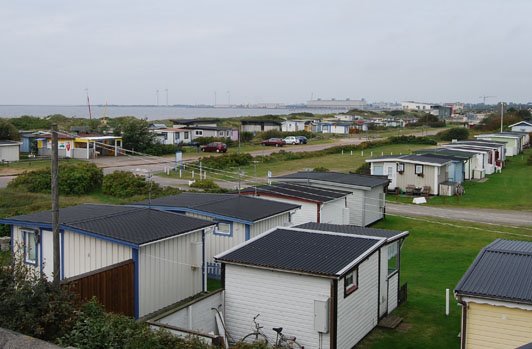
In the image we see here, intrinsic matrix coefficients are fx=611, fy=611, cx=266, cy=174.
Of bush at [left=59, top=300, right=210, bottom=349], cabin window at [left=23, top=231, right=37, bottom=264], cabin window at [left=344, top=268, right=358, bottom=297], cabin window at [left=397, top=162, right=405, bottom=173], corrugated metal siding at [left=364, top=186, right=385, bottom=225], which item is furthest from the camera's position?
cabin window at [left=397, top=162, right=405, bottom=173]

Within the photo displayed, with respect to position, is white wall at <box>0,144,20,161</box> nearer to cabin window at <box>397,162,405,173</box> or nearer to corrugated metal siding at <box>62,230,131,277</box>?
cabin window at <box>397,162,405,173</box>

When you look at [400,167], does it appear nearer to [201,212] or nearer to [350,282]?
[201,212]

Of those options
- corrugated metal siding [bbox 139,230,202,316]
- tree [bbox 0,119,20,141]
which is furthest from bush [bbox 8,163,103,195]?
tree [bbox 0,119,20,141]

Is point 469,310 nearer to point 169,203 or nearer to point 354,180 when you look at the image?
point 169,203

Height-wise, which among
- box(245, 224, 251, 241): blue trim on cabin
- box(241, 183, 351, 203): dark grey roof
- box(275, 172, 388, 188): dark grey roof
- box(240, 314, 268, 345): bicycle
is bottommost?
box(240, 314, 268, 345): bicycle

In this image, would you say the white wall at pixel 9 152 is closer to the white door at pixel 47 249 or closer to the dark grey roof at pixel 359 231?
the white door at pixel 47 249

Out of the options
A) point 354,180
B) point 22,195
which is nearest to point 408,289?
point 354,180

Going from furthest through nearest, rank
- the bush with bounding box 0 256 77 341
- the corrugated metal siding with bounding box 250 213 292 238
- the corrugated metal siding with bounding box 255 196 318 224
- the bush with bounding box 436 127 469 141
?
the bush with bounding box 436 127 469 141, the corrugated metal siding with bounding box 255 196 318 224, the corrugated metal siding with bounding box 250 213 292 238, the bush with bounding box 0 256 77 341
